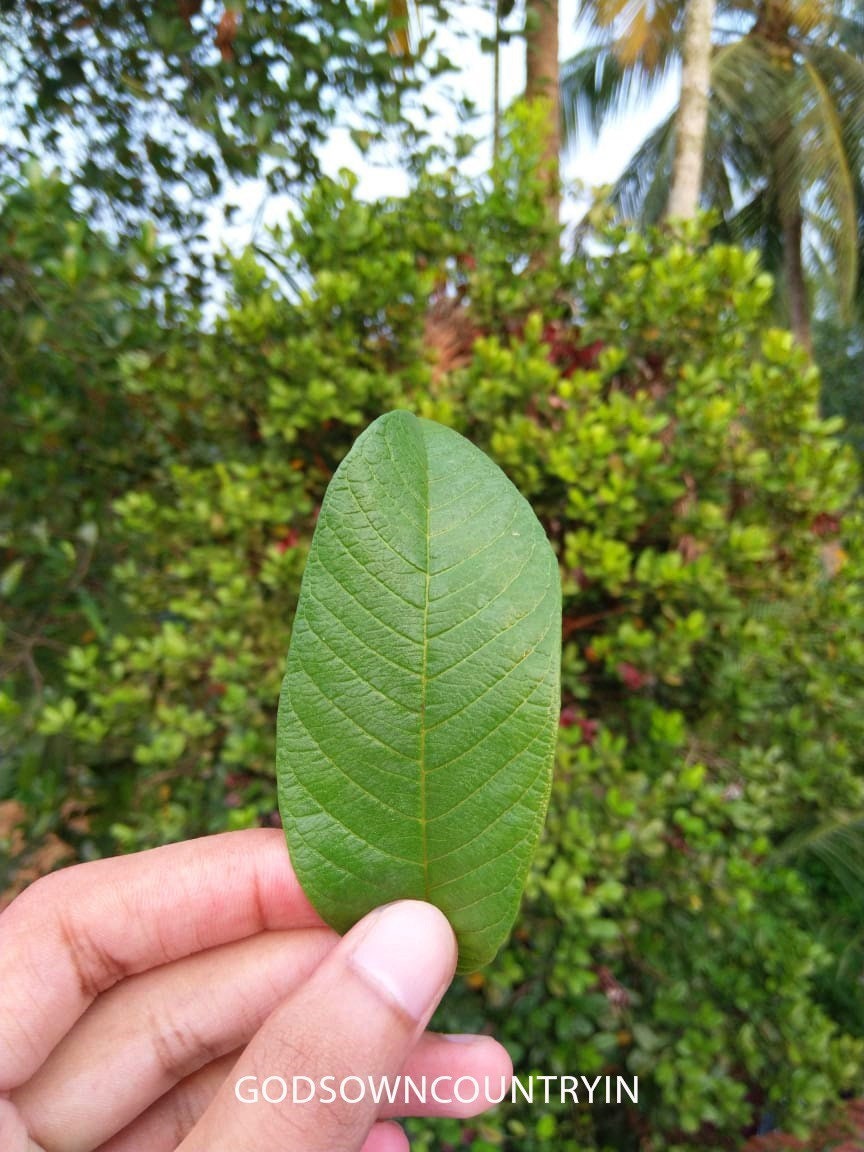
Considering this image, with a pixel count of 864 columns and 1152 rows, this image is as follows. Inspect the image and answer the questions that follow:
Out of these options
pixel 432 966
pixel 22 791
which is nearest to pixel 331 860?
pixel 432 966

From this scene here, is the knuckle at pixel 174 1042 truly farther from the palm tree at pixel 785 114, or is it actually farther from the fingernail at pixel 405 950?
the palm tree at pixel 785 114

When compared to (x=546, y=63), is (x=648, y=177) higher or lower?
higher

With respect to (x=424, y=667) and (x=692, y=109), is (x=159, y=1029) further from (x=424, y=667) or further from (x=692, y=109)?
(x=692, y=109)

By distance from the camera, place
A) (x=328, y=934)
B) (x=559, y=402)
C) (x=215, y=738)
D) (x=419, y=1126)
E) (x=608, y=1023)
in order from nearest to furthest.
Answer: (x=328, y=934)
(x=419, y=1126)
(x=608, y=1023)
(x=559, y=402)
(x=215, y=738)

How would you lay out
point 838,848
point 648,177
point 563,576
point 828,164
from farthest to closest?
point 648,177 → point 828,164 → point 838,848 → point 563,576

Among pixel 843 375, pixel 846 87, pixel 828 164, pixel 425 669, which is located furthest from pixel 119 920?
pixel 843 375

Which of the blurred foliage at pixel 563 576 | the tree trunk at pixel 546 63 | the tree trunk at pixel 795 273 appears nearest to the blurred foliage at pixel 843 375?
the tree trunk at pixel 795 273

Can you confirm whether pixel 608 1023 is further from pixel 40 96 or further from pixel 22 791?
pixel 40 96
